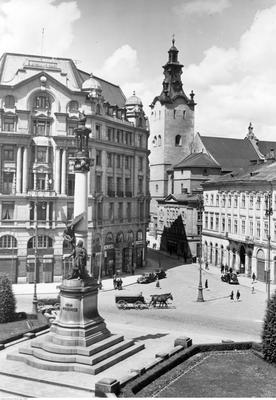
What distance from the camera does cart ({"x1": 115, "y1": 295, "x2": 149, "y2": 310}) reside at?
45013 mm

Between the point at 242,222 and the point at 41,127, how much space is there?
29.7m

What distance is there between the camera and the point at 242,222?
7112 centimetres

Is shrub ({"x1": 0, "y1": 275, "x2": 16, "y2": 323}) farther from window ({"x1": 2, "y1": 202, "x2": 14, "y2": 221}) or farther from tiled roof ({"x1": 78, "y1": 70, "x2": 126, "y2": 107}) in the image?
tiled roof ({"x1": 78, "y1": 70, "x2": 126, "y2": 107})

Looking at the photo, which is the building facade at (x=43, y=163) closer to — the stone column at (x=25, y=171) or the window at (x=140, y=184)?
the stone column at (x=25, y=171)

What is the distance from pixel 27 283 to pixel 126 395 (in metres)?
37.9

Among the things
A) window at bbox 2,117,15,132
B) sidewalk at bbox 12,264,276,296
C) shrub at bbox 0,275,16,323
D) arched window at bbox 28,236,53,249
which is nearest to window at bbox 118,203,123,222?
sidewalk at bbox 12,264,276,296

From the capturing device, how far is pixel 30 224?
58.8 m

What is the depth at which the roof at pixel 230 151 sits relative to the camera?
101 m

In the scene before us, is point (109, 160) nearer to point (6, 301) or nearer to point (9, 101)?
point (9, 101)

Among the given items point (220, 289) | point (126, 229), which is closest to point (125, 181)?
point (126, 229)

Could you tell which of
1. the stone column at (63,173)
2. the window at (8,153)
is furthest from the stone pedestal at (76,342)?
the window at (8,153)

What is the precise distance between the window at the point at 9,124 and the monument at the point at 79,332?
1189 inches

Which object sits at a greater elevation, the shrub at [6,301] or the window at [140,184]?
the window at [140,184]

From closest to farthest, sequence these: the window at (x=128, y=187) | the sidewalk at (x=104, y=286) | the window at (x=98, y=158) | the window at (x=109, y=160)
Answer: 1. the sidewalk at (x=104, y=286)
2. the window at (x=98, y=158)
3. the window at (x=109, y=160)
4. the window at (x=128, y=187)
